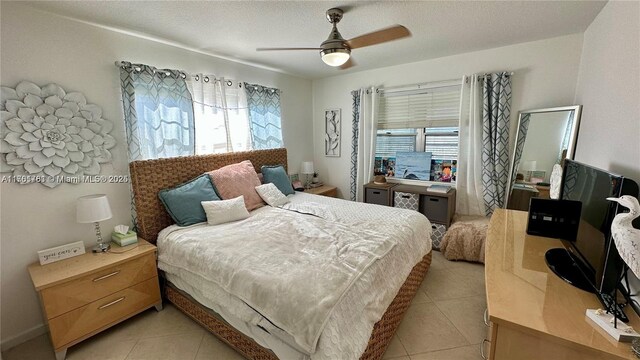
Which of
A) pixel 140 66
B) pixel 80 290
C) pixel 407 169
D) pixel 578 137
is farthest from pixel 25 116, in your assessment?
pixel 578 137

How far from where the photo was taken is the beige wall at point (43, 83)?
1.83 m

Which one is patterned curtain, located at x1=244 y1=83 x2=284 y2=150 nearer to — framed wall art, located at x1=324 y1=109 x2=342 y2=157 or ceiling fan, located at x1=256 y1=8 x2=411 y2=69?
framed wall art, located at x1=324 y1=109 x2=342 y2=157

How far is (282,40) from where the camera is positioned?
2539 millimetres

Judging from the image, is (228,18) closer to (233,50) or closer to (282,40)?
(282,40)

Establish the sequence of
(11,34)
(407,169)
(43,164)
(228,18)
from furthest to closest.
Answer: (407,169)
(228,18)
(43,164)
(11,34)

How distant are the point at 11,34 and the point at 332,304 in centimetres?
275

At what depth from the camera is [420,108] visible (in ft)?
11.9

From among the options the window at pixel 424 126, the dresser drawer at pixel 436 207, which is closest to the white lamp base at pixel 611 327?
the dresser drawer at pixel 436 207

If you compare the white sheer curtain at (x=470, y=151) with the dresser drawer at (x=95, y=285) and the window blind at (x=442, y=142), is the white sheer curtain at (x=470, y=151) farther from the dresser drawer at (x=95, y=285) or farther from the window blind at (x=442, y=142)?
the dresser drawer at (x=95, y=285)

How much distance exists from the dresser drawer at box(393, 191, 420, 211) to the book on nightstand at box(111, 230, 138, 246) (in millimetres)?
2939

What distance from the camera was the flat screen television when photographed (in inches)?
40.0

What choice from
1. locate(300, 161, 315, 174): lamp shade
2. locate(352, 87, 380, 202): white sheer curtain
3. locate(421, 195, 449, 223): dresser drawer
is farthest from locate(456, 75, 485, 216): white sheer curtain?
locate(300, 161, 315, 174): lamp shade

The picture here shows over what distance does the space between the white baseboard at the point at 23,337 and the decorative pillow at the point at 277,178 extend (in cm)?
226

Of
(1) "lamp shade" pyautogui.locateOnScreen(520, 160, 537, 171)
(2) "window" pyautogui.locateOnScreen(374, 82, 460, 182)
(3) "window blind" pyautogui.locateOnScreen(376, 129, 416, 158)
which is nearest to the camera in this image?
(1) "lamp shade" pyautogui.locateOnScreen(520, 160, 537, 171)
